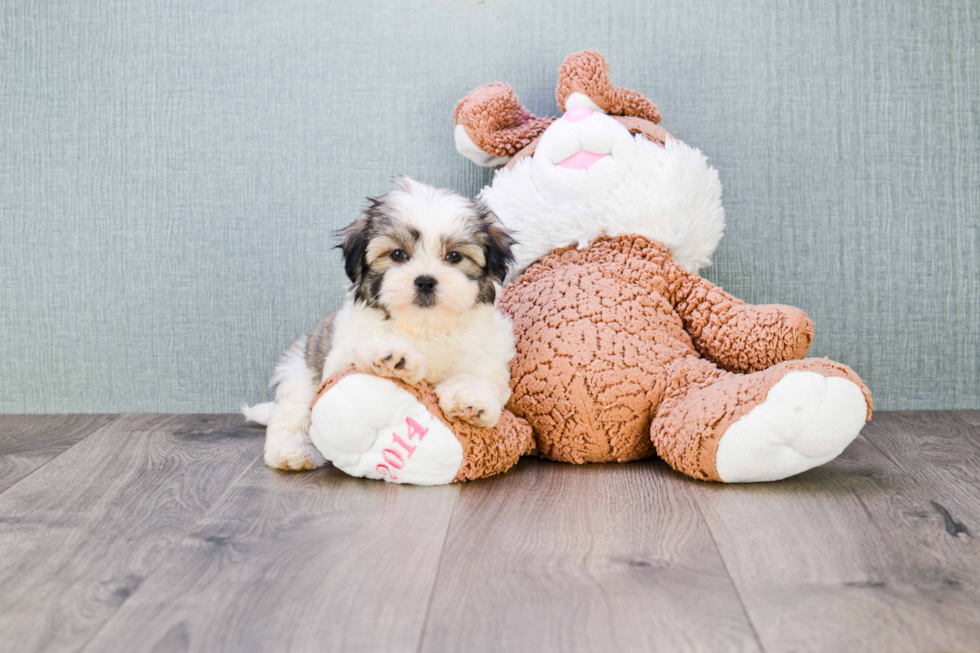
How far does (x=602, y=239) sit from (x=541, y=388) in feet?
1.49

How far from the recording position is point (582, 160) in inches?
78.1

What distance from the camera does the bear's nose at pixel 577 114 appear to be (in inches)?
78.2

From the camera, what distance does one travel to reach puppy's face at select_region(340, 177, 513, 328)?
1.59m

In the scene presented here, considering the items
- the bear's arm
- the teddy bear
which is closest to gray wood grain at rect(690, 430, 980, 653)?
the teddy bear

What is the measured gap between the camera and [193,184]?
2.38 metres

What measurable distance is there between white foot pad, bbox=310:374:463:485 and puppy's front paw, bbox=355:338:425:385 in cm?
2

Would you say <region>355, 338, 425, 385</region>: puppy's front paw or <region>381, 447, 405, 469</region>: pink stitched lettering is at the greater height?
<region>355, 338, 425, 385</region>: puppy's front paw

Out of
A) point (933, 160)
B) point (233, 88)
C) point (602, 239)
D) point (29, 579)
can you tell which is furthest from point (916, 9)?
point (29, 579)

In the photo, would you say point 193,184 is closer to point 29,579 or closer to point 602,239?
point 602,239

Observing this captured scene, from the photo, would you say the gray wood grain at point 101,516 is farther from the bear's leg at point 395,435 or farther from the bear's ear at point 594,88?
the bear's ear at point 594,88

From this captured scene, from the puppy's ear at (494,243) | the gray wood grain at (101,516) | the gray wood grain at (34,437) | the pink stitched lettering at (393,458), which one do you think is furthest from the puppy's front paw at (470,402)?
the gray wood grain at (34,437)

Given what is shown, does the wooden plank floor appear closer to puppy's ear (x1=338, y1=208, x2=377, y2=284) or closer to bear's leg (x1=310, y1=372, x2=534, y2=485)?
bear's leg (x1=310, y1=372, x2=534, y2=485)

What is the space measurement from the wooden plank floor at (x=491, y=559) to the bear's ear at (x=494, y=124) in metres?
0.89

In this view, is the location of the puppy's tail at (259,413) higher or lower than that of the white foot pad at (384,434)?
lower
